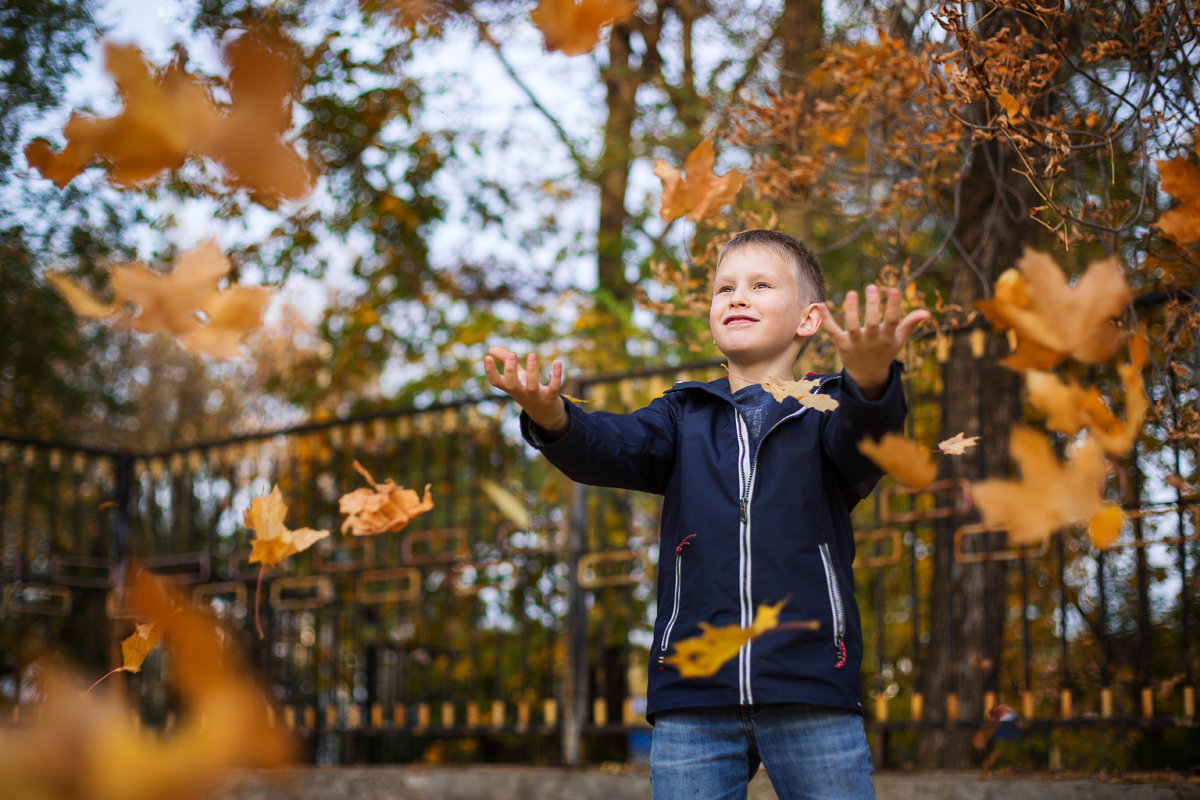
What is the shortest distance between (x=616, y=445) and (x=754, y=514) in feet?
0.87

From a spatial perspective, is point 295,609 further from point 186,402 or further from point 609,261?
point 186,402

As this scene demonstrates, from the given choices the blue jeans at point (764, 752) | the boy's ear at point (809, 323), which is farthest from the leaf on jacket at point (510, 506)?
the blue jeans at point (764, 752)

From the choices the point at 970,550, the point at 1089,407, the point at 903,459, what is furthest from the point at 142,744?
the point at 970,550

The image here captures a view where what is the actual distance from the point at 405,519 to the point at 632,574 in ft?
8.29

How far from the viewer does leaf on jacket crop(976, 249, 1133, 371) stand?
1.22m

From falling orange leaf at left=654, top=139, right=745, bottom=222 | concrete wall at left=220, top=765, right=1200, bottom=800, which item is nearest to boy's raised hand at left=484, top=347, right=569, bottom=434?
falling orange leaf at left=654, top=139, right=745, bottom=222

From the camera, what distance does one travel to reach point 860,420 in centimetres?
158

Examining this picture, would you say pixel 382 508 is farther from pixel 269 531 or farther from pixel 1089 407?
pixel 1089 407

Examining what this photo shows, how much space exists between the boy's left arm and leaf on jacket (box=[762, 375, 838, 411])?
0.03 m

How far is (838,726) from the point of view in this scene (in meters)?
1.68

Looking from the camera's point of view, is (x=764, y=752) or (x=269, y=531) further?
(x=269, y=531)

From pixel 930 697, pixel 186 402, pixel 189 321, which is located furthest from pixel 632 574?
pixel 186 402

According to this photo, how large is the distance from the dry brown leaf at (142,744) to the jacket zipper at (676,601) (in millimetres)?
1007

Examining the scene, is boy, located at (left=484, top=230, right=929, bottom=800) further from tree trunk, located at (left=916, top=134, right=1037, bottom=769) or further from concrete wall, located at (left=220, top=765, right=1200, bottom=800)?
tree trunk, located at (left=916, top=134, right=1037, bottom=769)
